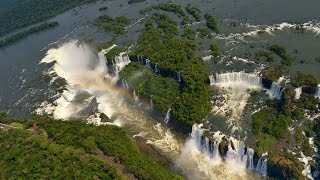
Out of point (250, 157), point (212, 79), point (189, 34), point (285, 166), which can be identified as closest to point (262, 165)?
point (250, 157)

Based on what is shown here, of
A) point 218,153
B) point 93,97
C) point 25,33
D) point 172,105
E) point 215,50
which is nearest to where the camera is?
point 218,153

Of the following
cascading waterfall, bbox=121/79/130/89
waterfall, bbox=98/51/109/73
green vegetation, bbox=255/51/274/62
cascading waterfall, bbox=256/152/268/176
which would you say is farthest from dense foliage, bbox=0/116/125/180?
green vegetation, bbox=255/51/274/62

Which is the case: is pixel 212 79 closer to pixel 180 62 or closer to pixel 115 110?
pixel 180 62

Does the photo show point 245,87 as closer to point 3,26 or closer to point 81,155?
point 81,155

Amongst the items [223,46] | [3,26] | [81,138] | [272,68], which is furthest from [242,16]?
[3,26]

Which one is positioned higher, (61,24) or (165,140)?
(61,24)
